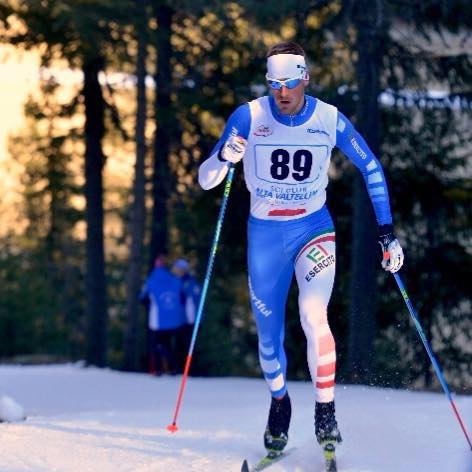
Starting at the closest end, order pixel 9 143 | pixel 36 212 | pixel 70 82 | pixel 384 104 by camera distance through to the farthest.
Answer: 1. pixel 384 104
2. pixel 70 82
3. pixel 9 143
4. pixel 36 212

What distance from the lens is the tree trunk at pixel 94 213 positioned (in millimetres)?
24359

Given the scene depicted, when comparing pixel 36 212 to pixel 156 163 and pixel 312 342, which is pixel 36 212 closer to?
pixel 156 163

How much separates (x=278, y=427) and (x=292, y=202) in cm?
137

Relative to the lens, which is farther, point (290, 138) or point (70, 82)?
point (70, 82)

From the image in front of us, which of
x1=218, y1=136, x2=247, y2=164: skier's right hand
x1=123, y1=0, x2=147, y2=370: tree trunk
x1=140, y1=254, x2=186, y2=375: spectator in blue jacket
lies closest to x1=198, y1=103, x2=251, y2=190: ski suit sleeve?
x1=218, y1=136, x2=247, y2=164: skier's right hand

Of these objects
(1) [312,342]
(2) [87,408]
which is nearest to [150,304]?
(2) [87,408]

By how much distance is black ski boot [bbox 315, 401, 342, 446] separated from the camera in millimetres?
7734

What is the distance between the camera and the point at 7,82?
11044cm

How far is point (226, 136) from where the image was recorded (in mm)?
7984

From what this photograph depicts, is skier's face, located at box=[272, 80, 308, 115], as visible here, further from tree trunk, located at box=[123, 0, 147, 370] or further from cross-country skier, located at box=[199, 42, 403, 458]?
tree trunk, located at box=[123, 0, 147, 370]

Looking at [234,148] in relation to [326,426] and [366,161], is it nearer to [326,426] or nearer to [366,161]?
[366,161]

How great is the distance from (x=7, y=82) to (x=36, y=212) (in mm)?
68445

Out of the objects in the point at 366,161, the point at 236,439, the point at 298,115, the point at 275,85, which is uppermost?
the point at 275,85

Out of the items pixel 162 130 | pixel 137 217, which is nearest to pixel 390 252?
pixel 162 130
